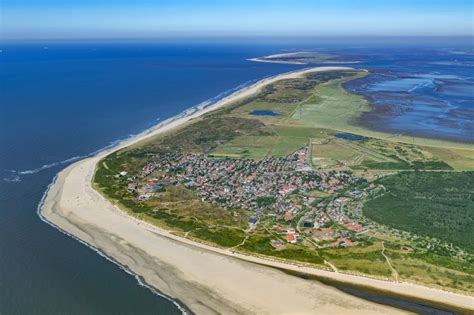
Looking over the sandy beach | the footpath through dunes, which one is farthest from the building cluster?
the footpath through dunes

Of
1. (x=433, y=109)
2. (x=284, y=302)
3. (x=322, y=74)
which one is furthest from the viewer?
(x=322, y=74)

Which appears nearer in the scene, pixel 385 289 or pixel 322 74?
pixel 385 289

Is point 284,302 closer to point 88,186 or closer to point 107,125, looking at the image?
point 88,186

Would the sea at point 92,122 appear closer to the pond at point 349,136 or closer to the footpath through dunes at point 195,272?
the footpath through dunes at point 195,272

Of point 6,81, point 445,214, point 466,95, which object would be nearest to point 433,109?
point 466,95

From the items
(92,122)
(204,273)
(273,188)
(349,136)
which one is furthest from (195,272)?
(92,122)

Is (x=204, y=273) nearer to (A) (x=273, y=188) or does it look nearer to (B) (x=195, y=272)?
(B) (x=195, y=272)
